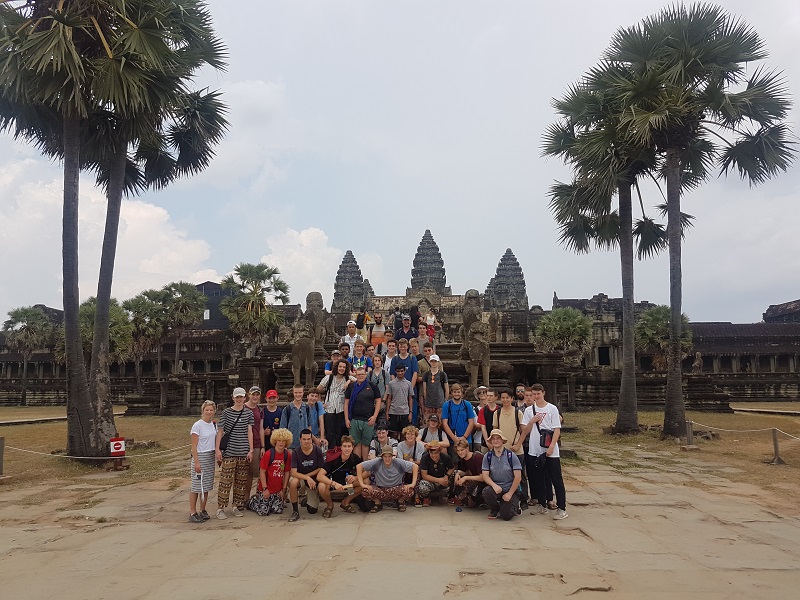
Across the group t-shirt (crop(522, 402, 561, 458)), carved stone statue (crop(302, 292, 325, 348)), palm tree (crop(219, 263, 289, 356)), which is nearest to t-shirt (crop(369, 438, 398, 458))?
t-shirt (crop(522, 402, 561, 458))

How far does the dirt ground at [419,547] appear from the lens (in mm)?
4395

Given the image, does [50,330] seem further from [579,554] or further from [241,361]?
[579,554]

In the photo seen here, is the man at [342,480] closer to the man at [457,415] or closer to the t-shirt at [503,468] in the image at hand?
the man at [457,415]

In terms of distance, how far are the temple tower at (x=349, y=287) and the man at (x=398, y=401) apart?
153 feet

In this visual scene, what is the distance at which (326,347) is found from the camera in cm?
1784

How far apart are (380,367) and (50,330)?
37.5 metres

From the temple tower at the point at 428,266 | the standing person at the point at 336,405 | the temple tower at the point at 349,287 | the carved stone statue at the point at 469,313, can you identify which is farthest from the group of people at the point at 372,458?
the temple tower at the point at 428,266

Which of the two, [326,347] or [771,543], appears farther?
[326,347]

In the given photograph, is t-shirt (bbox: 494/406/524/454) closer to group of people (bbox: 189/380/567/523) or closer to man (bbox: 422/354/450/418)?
group of people (bbox: 189/380/567/523)

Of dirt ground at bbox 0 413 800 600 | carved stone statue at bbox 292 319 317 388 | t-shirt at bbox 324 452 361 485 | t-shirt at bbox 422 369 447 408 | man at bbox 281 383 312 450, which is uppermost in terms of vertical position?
carved stone statue at bbox 292 319 317 388

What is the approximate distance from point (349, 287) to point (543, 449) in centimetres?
5430

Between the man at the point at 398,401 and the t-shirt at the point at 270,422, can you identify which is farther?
the man at the point at 398,401

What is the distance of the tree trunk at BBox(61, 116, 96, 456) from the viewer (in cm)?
1130

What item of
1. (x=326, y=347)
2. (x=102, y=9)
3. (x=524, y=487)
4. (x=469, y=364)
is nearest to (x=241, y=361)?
(x=326, y=347)
